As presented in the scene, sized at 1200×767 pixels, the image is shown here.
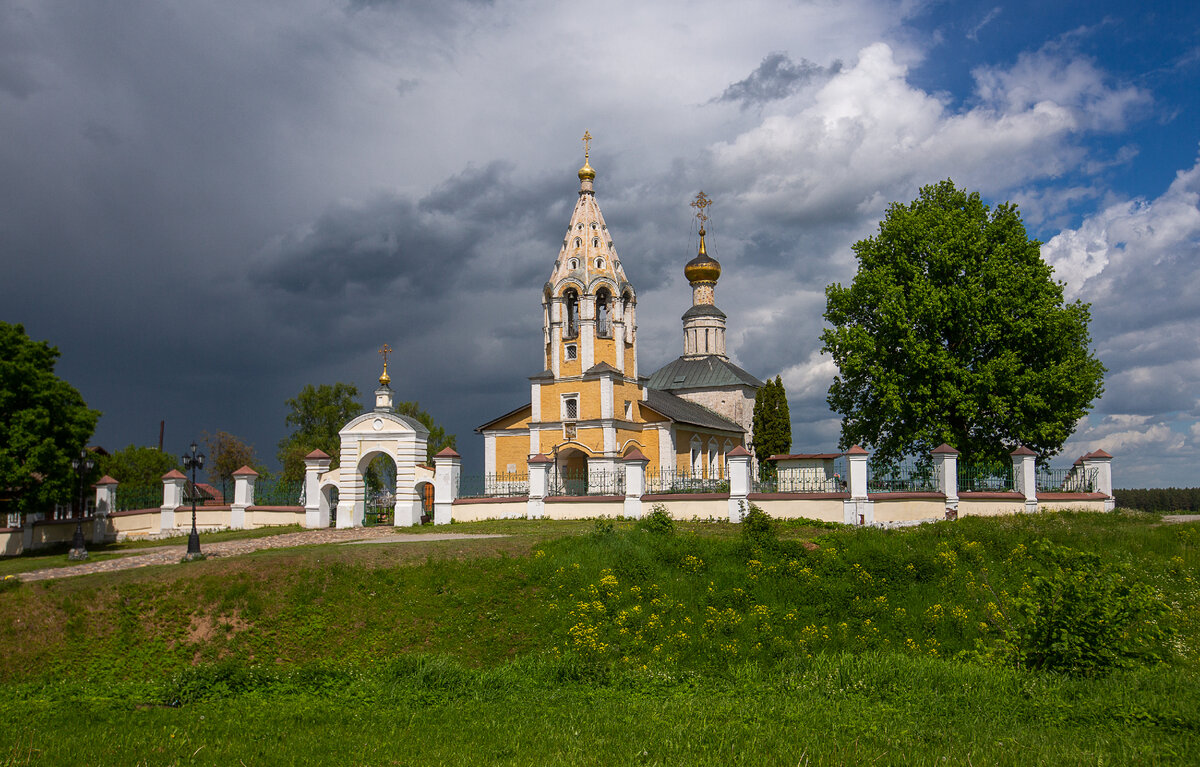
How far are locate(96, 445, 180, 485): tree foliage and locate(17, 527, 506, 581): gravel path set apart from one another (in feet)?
61.0

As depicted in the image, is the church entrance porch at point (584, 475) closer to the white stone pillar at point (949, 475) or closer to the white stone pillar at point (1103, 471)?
the white stone pillar at point (949, 475)

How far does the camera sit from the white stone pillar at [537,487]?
21391mm

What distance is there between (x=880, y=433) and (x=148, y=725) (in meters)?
20.8

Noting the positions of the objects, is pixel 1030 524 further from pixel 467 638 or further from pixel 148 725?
pixel 148 725

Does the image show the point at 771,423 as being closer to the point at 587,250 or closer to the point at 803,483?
the point at 587,250

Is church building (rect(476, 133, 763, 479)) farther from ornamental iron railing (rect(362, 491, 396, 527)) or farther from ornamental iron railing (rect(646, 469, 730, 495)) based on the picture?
ornamental iron railing (rect(362, 491, 396, 527))

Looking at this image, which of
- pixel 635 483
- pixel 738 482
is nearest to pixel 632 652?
pixel 738 482

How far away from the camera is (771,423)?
117ft

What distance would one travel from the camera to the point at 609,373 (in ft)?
95.1

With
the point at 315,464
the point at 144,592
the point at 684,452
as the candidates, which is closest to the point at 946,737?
the point at 144,592

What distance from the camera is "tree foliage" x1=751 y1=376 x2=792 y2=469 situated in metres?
35.3

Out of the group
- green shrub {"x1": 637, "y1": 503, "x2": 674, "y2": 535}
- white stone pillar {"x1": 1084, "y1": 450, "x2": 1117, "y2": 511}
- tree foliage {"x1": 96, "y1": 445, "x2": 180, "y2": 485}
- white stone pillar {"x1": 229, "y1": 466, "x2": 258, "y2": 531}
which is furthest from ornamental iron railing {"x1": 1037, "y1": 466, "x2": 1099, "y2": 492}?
tree foliage {"x1": 96, "y1": 445, "x2": 180, "y2": 485}

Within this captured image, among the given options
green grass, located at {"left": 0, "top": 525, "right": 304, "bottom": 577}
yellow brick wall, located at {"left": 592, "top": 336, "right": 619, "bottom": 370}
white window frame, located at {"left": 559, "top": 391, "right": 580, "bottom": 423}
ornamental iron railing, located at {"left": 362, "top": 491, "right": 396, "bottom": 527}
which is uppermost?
yellow brick wall, located at {"left": 592, "top": 336, "right": 619, "bottom": 370}

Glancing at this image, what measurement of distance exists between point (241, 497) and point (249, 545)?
19.1ft
